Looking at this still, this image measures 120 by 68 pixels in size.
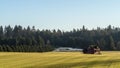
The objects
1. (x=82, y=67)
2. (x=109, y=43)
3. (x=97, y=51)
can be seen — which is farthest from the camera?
(x=109, y=43)

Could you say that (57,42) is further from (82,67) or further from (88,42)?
(82,67)

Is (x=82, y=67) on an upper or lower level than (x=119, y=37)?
lower

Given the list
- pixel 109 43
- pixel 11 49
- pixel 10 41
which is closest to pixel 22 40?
pixel 10 41

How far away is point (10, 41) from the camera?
5748 inches

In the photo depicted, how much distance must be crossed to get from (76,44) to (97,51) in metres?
79.6

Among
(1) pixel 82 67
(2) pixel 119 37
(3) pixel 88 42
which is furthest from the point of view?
(2) pixel 119 37

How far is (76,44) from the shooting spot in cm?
15612

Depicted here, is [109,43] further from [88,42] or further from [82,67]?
[82,67]

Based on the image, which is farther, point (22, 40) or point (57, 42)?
point (57, 42)

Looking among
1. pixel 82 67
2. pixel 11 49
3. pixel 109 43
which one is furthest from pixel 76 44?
pixel 82 67

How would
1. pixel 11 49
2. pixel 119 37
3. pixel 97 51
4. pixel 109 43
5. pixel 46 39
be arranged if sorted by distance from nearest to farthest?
1. pixel 97 51
2. pixel 11 49
3. pixel 109 43
4. pixel 119 37
5. pixel 46 39

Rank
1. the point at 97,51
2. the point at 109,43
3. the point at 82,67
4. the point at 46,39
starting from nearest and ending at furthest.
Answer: the point at 82,67 < the point at 97,51 < the point at 109,43 < the point at 46,39

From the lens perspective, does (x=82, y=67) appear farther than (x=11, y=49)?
No

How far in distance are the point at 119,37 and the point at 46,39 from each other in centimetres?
4022
